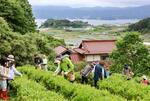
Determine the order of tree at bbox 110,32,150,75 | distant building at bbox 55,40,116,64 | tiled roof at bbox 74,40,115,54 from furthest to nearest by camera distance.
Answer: tiled roof at bbox 74,40,115,54, distant building at bbox 55,40,116,64, tree at bbox 110,32,150,75

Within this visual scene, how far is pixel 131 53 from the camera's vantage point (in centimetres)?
4991

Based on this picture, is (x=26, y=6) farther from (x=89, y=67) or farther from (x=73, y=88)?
(x=73, y=88)

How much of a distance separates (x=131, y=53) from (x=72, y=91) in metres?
32.3

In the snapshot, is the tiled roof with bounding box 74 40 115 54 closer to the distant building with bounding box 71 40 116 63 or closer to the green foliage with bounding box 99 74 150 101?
the distant building with bounding box 71 40 116 63

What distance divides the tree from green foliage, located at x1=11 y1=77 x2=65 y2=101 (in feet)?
99.2

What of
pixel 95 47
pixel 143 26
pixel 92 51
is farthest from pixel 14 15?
pixel 143 26

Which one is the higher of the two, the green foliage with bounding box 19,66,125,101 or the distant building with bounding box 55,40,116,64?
the green foliage with bounding box 19,66,125,101

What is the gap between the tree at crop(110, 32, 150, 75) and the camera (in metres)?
49.1

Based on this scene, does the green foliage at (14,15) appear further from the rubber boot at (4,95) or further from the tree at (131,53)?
the rubber boot at (4,95)

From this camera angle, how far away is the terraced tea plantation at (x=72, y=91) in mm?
16264

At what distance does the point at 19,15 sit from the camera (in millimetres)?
45344

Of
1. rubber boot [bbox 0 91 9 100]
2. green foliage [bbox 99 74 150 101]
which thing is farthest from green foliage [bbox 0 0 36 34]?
rubber boot [bbox 0 91 9 100]

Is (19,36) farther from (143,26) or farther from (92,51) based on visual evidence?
(143,26)

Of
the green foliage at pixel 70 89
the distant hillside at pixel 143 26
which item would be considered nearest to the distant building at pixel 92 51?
the green foliage at pixel 70 89
